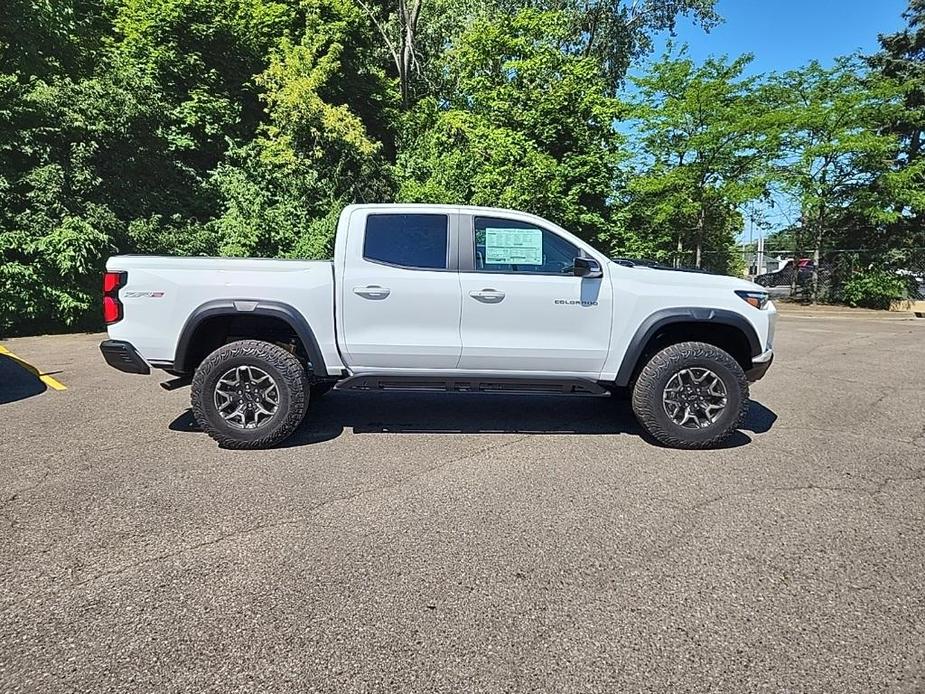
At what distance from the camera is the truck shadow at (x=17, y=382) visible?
21.5 feet

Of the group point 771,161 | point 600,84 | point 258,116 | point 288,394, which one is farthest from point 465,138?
point 288,394

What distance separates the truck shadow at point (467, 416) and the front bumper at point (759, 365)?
0.56m

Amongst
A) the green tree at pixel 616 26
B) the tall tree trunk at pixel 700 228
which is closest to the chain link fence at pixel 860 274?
the tall tree trunk at pixel 700 228

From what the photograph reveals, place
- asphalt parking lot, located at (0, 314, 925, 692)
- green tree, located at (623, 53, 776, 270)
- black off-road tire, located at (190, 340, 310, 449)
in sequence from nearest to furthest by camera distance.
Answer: asphalt parking lot, located at (0, 314, 925, 692)
black off-road tire, located at (190, 340, 310, 449)
green tree, located at (623, 53, 776, 270)

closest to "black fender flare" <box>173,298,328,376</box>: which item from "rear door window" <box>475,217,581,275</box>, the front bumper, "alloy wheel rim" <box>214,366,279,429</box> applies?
"alloy wheel rim" <box>214,366,279,429</box>

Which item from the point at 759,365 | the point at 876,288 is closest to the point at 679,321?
the point at 759,365

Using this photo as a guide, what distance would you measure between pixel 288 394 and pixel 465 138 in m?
16.4

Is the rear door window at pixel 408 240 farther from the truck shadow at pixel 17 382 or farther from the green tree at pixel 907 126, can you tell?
the green tree at pixel 907 126

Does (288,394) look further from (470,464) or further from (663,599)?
(663,599)

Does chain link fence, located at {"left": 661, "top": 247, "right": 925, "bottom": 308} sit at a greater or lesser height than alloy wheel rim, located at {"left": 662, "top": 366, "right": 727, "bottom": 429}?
greater

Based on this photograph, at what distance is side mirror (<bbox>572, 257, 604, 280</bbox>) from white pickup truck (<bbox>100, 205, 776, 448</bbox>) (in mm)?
13

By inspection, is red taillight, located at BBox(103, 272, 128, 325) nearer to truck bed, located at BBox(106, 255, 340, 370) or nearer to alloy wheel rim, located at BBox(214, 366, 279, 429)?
truck bed, located at BBox(106, 255, 340, 370)

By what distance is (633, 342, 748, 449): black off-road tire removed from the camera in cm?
475

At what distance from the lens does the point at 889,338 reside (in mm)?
12289
